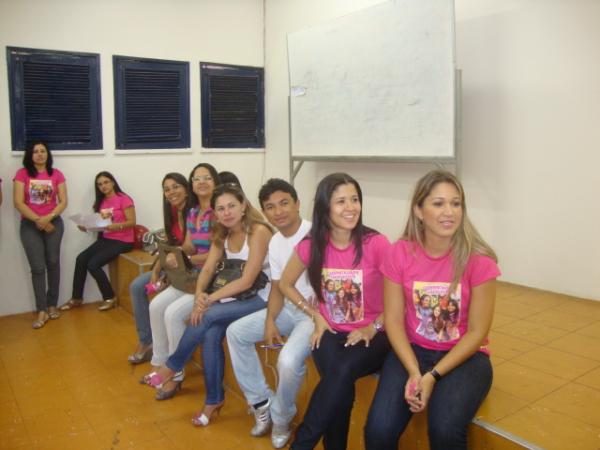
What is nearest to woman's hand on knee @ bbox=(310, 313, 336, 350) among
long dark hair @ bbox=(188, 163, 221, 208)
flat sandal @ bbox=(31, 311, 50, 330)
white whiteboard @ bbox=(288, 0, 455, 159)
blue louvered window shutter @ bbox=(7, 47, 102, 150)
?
long dark hair @ bbox=(188, 163, 221, 208)

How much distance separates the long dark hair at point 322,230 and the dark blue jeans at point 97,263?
2.77 metres

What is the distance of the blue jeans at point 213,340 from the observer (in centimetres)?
262

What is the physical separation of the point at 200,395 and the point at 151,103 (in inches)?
110

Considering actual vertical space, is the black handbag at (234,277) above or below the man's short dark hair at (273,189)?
below

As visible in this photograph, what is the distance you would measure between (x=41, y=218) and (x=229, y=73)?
2.13 meters

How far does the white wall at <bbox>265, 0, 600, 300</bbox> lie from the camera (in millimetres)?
3137

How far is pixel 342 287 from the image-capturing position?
7.19ft

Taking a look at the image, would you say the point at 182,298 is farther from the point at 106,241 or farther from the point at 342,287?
the point at 106,241

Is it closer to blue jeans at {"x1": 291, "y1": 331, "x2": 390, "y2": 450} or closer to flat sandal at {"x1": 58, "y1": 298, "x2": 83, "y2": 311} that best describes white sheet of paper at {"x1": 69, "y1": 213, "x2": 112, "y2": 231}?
flat sandal at {"x1": 58, "y1": 298, "x2": 83, "y2": 311}

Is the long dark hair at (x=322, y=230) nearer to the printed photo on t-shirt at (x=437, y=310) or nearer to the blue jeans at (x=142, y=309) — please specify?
the printed photo on t-shirt at (x=437, y=310)

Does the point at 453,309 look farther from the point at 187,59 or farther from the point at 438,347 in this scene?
the point at 187,59


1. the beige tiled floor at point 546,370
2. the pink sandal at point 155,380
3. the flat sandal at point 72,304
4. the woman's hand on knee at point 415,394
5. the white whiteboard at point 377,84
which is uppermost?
the white whiteboard at point 377,84

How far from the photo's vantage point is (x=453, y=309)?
1881mm

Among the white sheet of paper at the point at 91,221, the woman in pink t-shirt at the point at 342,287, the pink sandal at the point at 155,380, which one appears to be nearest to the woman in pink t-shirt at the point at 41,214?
the white sheet of paper at the point at 91,221
